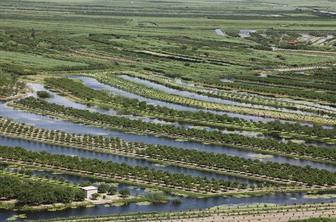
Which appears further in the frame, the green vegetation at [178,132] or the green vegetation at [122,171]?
the green vegetation at [178,132]

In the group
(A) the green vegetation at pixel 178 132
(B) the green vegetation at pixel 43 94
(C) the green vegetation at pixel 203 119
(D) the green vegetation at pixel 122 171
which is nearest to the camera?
(D) the green vegetation at pixel 122 171

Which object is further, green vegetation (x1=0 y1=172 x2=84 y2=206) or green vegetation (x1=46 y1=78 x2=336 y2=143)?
green vegetation (x1=46 y1=78 x2=336 y2=143)

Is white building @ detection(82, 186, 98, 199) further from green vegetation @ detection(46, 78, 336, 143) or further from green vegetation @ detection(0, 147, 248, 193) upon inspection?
green vegetation @ detection(46, 78, 336, 143)

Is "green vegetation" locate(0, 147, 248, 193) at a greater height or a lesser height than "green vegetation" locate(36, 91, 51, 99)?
lesser

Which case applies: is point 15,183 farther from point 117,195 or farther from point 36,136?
point 36,136

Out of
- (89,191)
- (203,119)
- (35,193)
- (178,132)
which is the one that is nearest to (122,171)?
(89,191)

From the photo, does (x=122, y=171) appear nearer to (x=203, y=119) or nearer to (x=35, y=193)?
(x=35, y=193)

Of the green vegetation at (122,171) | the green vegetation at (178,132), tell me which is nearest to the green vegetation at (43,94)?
the green vegetation at (178,132)

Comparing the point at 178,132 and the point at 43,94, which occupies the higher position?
the point at 43,94

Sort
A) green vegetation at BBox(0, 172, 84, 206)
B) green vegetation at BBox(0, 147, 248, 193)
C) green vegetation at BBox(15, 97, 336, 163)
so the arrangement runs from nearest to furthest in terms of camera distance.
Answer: green vegetation at BBox(0, 172, 84, 206)
green vegetation at BBox(0, 147, 248, 193)
green vegetation at BBox(15, 97, 336, 163)

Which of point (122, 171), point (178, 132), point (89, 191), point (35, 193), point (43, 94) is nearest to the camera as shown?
point (35, 193)

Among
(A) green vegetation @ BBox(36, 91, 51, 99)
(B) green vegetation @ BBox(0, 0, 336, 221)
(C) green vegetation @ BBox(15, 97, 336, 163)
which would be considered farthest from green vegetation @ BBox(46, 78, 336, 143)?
(C) green vegetation @ BBox(15, 97, 336, 163)

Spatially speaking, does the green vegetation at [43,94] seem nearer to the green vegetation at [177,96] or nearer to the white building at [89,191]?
the green vegetation at [177,96]
